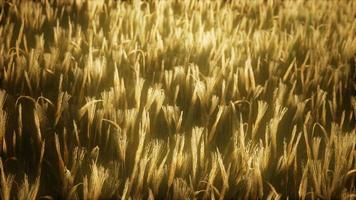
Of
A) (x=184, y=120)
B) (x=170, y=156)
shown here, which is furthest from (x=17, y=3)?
(x=170, y=156)

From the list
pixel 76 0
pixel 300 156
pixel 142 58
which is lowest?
pixel 300 156

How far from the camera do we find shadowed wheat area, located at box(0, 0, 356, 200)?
108cm

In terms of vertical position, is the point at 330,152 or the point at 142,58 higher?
the point at 142,58

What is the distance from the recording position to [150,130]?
1.31 meters

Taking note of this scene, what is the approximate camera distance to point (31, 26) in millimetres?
2070

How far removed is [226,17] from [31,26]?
1.02 m

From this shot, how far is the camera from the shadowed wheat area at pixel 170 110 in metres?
1.08

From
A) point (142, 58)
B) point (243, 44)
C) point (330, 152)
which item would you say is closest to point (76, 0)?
point (142, 58)

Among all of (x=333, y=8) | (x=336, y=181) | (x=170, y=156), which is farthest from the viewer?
(x=333, y=8)

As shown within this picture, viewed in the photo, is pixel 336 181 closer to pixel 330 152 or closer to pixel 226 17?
pixel 330 152

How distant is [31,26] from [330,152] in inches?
59.2

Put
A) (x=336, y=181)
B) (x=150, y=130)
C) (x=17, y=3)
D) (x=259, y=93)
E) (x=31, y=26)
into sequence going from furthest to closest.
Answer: (x=17, y=3), (x=31, y=26), (x=259, y=93), (x=150, y=130), (x=336, y=181)

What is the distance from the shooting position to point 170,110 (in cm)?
131

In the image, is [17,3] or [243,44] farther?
[17,3]
